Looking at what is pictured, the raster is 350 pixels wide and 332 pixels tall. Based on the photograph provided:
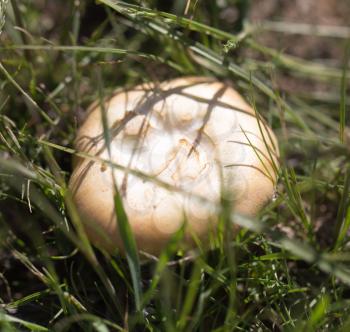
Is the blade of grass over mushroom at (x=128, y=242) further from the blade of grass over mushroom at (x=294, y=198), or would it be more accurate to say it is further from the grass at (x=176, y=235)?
the blade of grass over mushroom at (x=294, y=198)

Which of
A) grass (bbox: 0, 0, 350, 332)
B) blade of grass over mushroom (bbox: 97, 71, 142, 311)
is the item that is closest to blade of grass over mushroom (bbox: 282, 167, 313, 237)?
grass (bbox: 0, 0, 350, 332)

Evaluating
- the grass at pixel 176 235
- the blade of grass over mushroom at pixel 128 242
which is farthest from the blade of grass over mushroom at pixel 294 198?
the blade of grass over mushroom at pixel 128 242

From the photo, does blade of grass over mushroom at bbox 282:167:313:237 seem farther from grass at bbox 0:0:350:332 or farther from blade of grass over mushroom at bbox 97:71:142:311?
blade of grass over mushroom at bbox 97:71:142:311

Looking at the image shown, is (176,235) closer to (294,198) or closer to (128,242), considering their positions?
(128,242)

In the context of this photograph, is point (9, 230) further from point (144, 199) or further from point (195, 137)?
point (195, 137)

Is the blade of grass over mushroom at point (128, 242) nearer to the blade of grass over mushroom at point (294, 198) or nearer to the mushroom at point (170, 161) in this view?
the mushroom at point (170, 161)

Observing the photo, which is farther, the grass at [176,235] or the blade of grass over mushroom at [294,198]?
the blade of grass over mushroom at [294,198]
